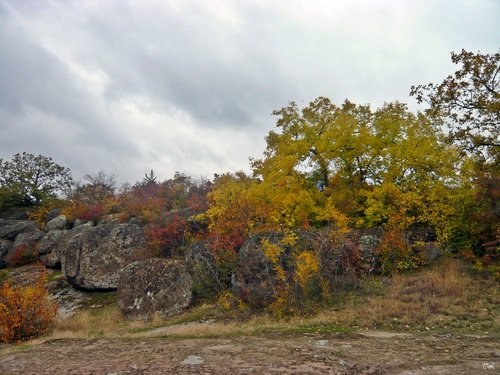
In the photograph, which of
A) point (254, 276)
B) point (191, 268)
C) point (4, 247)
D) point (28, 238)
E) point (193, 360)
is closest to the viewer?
point (193, 360)

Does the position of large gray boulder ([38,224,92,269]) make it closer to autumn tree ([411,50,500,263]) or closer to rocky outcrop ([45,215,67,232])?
rocky outcrop ([45,215,67,232])

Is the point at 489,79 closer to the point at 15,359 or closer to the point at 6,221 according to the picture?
the point at 15,359

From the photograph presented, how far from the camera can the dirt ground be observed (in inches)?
318

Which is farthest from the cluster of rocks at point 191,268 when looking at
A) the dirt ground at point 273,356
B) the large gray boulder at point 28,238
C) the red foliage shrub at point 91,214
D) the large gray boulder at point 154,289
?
the large gray boulder at point 28,238

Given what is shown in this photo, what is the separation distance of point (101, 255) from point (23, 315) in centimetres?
942

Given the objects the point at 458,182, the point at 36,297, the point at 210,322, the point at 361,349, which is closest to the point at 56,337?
the point at 36,297

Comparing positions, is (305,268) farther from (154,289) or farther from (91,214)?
(91,214)

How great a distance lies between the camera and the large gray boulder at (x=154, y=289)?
1728 cm

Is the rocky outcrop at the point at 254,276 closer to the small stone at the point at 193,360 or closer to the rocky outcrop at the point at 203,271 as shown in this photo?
the rocky outcrop at the point at 203,271

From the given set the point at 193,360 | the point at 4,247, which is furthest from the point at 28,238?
the point at 193,360

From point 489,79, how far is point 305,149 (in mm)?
9907

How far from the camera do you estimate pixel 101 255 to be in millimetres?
23594

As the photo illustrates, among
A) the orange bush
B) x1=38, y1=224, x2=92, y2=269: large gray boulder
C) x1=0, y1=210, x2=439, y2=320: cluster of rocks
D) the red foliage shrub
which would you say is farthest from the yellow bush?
the red foliage shrub

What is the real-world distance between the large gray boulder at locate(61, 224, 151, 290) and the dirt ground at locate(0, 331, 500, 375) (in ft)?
37.4
